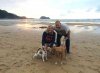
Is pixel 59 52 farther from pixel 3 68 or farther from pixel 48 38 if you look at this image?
pixel 3 68

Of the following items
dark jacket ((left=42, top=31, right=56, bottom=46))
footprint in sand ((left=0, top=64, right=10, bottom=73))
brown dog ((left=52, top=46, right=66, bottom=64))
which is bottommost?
footprint in sand ((left=0, top=64, right=10, bottom=73))

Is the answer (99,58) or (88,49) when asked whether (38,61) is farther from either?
(88,49)

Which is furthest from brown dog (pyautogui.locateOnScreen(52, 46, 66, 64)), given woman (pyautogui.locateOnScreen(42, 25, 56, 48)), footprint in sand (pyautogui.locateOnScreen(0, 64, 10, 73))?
footprint in sand (pyautogui.locateOnScreen(0, 64, 10, 73))

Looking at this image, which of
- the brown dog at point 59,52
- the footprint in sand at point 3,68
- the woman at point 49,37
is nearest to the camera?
the footprint in sand at point 3,68

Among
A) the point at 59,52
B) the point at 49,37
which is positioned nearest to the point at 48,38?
the point at 49,37

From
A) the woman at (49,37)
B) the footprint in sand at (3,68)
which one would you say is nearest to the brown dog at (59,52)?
the woman at (49,37)

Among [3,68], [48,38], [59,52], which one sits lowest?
[3,68]

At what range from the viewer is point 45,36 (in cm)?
888

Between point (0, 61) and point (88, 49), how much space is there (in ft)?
16.4

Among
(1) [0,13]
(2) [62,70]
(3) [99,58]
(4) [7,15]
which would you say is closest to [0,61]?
(2) [62,70]

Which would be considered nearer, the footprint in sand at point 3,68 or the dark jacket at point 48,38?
the footprint in sand at point 3,68

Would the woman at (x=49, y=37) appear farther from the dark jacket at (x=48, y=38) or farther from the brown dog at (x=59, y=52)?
the brown dog at (x=59, y=52)

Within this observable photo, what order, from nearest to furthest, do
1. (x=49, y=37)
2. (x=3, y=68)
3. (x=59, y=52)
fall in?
(x=3, y=68) → (x=59, y=52) → (x=49, y=37)

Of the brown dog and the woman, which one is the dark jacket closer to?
the woman
